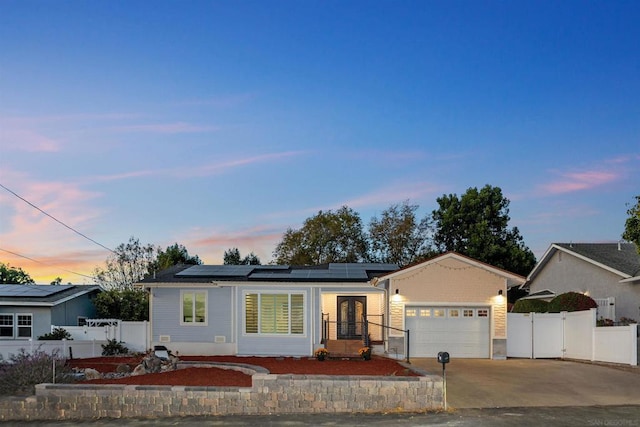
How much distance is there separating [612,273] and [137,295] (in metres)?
23.9

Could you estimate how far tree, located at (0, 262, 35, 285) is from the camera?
55759 mm

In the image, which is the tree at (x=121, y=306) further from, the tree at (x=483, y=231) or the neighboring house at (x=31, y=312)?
the tree at (x=483, y=231)

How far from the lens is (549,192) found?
85.1 ft

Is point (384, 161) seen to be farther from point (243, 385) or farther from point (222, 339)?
point (243, 385)

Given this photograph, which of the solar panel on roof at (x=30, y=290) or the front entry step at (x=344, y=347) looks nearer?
the front entry step at (x=344, y=347)

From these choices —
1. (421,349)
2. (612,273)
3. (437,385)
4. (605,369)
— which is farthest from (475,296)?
(437,385)

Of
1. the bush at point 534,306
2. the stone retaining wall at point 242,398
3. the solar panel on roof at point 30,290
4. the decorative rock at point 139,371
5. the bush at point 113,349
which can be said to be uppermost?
the solar panel on roof at point 30,290

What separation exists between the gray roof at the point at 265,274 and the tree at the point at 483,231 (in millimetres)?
16150

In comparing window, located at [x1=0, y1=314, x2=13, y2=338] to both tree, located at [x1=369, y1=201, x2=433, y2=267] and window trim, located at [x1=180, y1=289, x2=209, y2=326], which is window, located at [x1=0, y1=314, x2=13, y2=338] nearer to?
window trim, located at [x1=180, y1=289, x2=209, y2=326]

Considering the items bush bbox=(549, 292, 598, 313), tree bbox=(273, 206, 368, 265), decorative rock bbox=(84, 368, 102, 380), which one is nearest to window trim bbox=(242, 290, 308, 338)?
decorative rock bbox=(84, 368, 102, 380)

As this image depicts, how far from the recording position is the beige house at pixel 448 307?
21.4 m

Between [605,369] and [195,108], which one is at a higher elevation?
[195,108]

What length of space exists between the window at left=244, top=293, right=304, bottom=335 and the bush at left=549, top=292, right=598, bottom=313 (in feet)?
31.0

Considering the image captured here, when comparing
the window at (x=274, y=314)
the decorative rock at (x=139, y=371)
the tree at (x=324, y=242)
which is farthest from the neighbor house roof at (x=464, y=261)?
the tree at (x=324, y=242)
